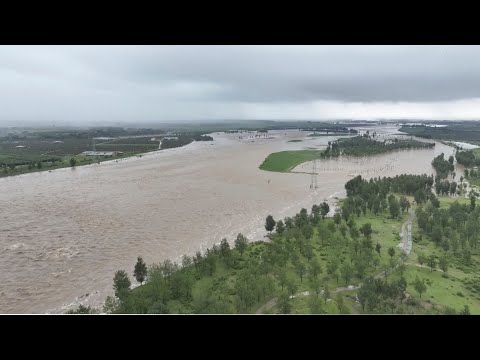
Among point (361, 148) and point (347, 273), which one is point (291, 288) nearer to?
point (347, 273)

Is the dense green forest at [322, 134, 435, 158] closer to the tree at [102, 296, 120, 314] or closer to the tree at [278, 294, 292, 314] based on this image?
the tree at [278, 294, 292, 314]

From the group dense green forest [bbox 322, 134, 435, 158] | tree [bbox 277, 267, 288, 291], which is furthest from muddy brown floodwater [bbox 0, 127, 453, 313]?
dense green forest [bbox 322, 134, 435, 158]

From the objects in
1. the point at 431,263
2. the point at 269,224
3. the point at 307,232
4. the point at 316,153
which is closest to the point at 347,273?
the point at 431,263

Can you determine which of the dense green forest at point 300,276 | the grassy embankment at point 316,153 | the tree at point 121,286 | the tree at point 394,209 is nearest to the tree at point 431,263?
the dense green forest at point 300,276

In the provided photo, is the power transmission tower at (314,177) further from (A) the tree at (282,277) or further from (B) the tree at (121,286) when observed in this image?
(B) the tree at (121,286)

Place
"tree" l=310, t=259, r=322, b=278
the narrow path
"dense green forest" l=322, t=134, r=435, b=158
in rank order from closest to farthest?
the narrow path < "tree" l=310, t=259, r=322, b=278 < "dense green forest" l=322, t=134, r=435, b=158
